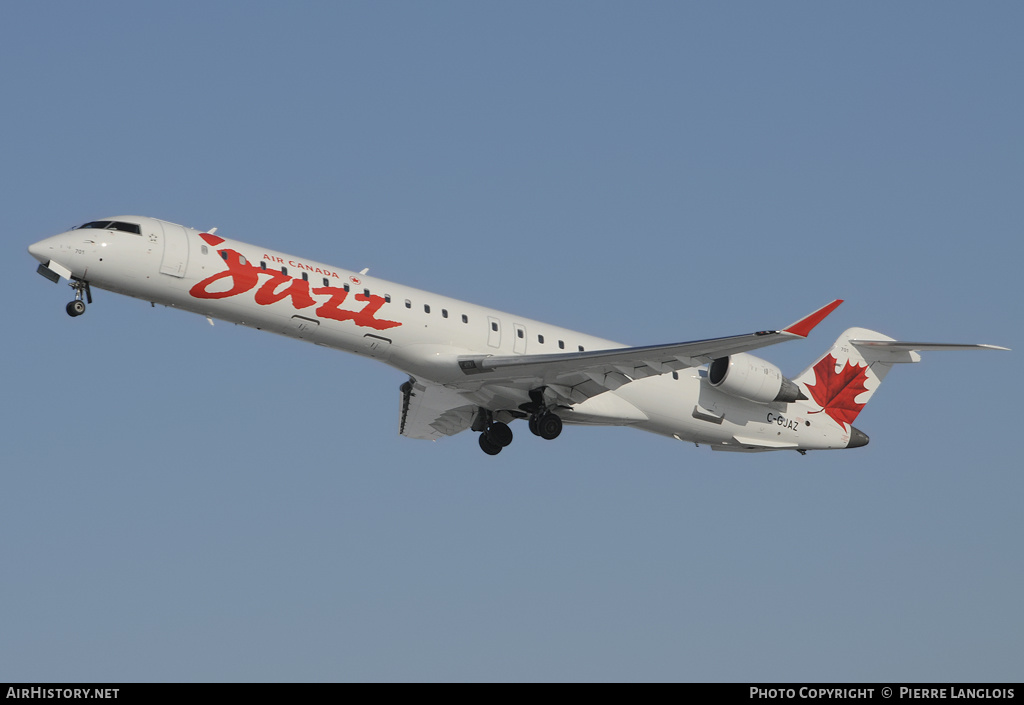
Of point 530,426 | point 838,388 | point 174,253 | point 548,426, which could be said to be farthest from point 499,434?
point 838,388

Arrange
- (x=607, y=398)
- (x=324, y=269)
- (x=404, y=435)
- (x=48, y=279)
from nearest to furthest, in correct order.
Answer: (x=48, y=279), (x=324, y=269), (x=607, y=398), (x=404, y=435)

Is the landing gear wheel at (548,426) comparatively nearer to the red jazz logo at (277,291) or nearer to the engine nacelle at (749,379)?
the engine nacelle at (749,379)

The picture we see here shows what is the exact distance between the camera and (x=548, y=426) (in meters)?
24.7

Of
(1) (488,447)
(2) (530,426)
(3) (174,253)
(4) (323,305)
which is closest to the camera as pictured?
(3) (174,253)

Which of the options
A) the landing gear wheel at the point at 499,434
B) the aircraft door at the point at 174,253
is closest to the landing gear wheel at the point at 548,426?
the landing gear wheel at the point at 499,434

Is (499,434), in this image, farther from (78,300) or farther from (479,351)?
(78,300)

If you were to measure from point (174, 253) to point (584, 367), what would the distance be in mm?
7715

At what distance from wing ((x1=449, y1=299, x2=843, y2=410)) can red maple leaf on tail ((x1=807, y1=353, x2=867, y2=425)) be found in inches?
243

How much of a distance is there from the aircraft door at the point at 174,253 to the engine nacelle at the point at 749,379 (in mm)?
11043
